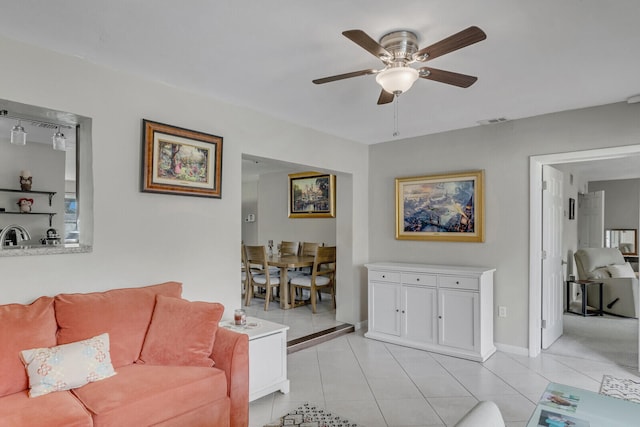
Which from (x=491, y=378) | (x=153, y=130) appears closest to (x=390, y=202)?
(x=491, y=378)

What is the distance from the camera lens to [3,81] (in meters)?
2.18

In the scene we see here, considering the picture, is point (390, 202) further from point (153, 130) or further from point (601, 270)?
point (601, 270)

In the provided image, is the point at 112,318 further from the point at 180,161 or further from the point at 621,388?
the point at 621,388

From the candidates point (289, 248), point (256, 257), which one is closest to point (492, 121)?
point (256, 257)

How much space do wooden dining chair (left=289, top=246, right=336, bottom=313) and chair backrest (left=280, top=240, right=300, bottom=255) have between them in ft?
2.68

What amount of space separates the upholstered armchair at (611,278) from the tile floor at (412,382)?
90.0 inches

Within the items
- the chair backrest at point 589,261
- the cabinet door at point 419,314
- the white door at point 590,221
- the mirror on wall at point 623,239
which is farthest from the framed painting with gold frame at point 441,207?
the mirror on wall at point 623,239

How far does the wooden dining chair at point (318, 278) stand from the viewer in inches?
215

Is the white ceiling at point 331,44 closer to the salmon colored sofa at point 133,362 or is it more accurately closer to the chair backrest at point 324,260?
the salmon colored sofa at point 133,362

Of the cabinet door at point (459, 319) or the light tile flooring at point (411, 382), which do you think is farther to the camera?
the cabinet door at point (459, 319)

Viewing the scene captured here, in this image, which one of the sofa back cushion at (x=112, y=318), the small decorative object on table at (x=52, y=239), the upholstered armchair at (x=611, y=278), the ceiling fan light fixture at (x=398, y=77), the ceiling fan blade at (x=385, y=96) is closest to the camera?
the ceiling fan light fixture at (x=398, y=77)

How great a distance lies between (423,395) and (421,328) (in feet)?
3.78

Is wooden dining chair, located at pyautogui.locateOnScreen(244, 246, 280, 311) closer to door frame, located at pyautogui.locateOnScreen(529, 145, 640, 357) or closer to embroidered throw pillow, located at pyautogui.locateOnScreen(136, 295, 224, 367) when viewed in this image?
embroidered throw pillow, located at pyautogui.locateOnScreen(136, 295, 224, 367)

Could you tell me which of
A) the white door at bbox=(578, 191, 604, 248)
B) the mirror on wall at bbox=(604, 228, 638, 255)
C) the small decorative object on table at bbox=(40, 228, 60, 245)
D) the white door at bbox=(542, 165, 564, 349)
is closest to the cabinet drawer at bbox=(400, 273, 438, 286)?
the white door at bbox=(542, 165, 564, 349)
